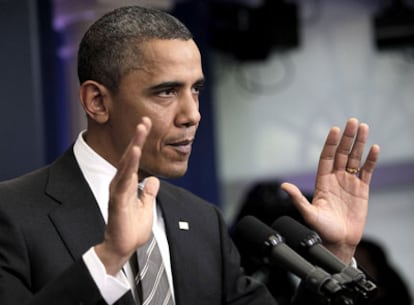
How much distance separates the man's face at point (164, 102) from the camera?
222 centimetres

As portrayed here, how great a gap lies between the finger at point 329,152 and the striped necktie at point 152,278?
0.47 metres

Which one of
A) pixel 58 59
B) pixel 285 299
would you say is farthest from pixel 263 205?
pixel 58 59

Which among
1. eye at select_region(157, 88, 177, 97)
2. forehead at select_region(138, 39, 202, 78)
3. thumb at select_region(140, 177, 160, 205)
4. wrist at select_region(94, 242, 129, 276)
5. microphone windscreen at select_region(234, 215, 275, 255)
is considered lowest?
microphone windscreen at select_region(234, 215, 275, 255)

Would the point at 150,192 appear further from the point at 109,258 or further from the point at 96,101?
the point at 96,101

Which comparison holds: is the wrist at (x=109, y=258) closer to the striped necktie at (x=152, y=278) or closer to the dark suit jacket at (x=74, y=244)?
the dark suit jacket at (x=74, y=244)

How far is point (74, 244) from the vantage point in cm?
216

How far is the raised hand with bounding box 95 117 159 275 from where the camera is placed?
1821mm

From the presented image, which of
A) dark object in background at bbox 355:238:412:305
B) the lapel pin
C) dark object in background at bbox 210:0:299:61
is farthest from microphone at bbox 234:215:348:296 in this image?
dark object in background at bbox 210:0:299:61

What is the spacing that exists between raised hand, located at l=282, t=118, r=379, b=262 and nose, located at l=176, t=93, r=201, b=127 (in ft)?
0.95

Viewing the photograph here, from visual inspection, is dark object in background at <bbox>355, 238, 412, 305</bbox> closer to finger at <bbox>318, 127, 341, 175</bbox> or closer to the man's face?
finger at <bbox>318, 127, 341, 175</bbox>

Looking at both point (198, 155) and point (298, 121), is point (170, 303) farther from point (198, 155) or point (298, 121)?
point (298, 121)

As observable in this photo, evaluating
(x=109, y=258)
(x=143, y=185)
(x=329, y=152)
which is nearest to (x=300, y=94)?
(x=329, y=152)

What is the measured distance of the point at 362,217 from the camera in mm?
2359

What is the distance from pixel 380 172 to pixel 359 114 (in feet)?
1.52
